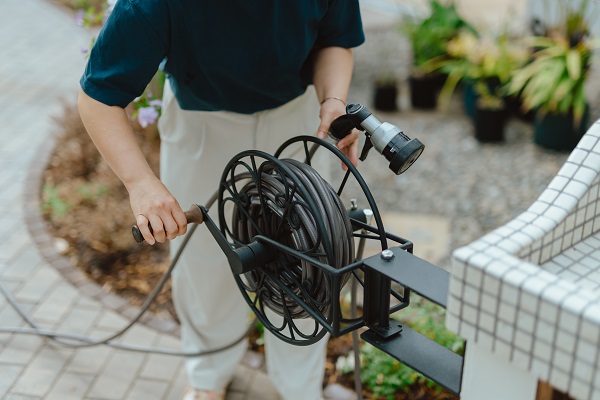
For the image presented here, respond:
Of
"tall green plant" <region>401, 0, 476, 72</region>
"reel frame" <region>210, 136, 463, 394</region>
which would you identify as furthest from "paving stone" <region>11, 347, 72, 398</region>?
"tall green plant" <region>401, 0, 476, 72</region>

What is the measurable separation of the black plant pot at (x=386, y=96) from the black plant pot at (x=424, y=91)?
16cm

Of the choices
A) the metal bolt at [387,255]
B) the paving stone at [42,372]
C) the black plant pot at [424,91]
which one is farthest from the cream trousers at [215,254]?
the black plant pot at [424,91]

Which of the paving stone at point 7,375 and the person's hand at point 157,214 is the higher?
the person's hand at point 157,214

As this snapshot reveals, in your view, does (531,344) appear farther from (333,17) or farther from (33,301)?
(33,301)

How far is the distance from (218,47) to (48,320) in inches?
72.7

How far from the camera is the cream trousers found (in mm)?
2215

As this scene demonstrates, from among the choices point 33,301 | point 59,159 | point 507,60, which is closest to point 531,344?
point 33,301

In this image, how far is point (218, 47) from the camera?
1.88m

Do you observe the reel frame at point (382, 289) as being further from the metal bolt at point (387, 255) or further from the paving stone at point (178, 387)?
the paving stone at point (178, 387)

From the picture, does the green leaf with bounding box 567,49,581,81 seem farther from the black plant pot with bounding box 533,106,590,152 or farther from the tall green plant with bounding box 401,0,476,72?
the tall green plant with bounding box 401,0,476,72

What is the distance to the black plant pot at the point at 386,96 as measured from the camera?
5.66 metres

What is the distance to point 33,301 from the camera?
3332 mm

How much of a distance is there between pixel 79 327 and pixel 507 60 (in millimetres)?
3608

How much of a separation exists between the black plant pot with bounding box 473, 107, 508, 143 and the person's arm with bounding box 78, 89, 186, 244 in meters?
3.70
